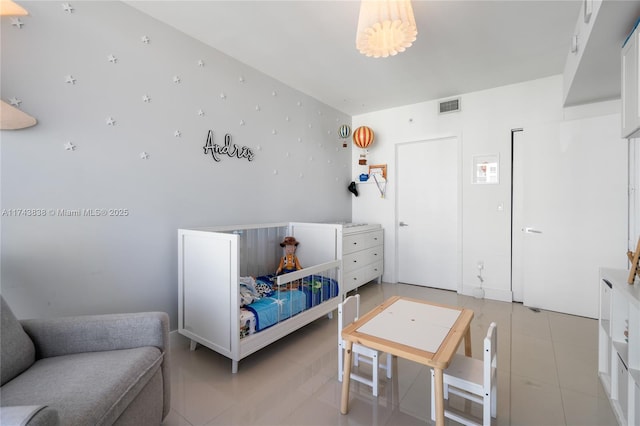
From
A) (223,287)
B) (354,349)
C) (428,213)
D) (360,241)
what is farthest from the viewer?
(428,213)

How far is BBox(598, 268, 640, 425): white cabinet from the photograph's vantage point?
51.5 inches

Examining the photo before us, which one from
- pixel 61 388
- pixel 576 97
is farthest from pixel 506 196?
pixel 61 388

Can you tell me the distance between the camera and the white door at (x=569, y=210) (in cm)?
266

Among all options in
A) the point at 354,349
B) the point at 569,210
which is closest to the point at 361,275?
the point at 354,349

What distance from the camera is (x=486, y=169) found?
336 centimetres

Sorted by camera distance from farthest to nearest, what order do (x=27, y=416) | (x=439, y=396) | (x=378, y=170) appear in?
1. (x=378, y=170)
2. (x=439, y=396)
3. (x=27, y=416)

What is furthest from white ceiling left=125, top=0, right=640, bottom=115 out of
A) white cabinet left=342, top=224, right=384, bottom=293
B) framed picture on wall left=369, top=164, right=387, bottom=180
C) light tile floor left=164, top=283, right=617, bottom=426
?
light tile floor left=164, top=283, right=617, bottom=426

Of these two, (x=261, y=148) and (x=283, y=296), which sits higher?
(x=261, y=148)

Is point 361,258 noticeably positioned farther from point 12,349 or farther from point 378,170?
point 12,349

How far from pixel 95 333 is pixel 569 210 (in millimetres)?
3930

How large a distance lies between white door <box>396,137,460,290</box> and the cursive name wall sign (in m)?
2.21

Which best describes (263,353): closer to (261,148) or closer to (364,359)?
(364,359)

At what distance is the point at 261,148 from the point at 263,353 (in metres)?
1.91

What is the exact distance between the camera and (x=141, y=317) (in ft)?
4.55
